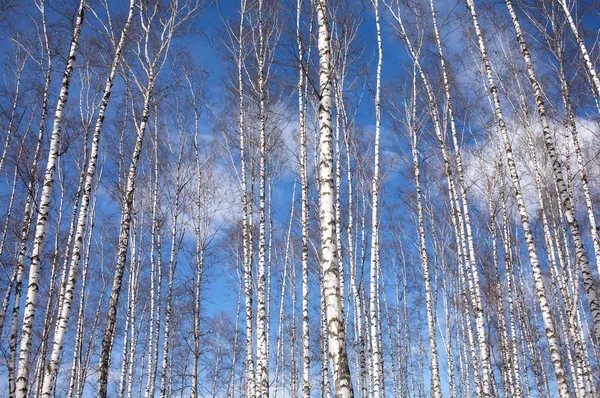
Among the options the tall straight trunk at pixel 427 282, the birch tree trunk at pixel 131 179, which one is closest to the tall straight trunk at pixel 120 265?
the birch tree trunk at pixel 131 179

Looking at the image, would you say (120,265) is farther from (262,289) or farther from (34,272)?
(262,289)

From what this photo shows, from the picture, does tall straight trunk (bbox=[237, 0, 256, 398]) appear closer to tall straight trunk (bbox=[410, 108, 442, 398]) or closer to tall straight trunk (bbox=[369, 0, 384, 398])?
tall straight trunk (bbox=[369, 0, 384, 398])

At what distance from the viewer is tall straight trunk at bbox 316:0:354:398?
399cm

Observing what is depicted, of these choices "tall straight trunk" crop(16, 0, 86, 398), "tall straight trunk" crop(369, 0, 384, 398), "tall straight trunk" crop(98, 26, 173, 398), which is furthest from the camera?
"tall straight trunk" crop(369, 0, 384, 398)

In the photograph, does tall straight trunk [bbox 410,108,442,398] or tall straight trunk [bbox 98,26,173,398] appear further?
tall straight trunk [bbox 410,108,442,398]

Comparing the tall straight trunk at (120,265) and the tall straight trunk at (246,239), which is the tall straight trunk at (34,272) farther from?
the tall straight trunk at (246,239)

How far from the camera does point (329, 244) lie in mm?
4383

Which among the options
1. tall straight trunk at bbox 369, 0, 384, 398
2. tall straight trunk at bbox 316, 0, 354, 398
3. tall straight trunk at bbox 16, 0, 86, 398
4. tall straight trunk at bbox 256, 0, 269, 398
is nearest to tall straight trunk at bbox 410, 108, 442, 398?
tall straight trunk at bbox 369, 0, 384, 398

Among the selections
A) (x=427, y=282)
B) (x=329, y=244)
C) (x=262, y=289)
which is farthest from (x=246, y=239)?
(x=329, y=244)

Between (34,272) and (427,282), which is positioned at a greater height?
(427,282)

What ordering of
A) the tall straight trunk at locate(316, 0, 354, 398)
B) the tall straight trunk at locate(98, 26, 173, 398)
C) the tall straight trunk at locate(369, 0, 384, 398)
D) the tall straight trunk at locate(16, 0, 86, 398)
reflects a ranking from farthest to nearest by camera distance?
the tall straight trunk at locate(369, 0, 384, 398) → the tall straight trunk at locate(98, 26, 173, 398) → the tall straight trunk at locate(16, 0, 86, 398) → the tall straight trunk at locate(316, 0, 354, 398)

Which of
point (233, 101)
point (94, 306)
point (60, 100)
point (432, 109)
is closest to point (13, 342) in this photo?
point (60, 100)

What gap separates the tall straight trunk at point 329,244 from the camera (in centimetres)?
399

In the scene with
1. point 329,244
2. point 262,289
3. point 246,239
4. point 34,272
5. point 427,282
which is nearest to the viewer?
point 329,244
